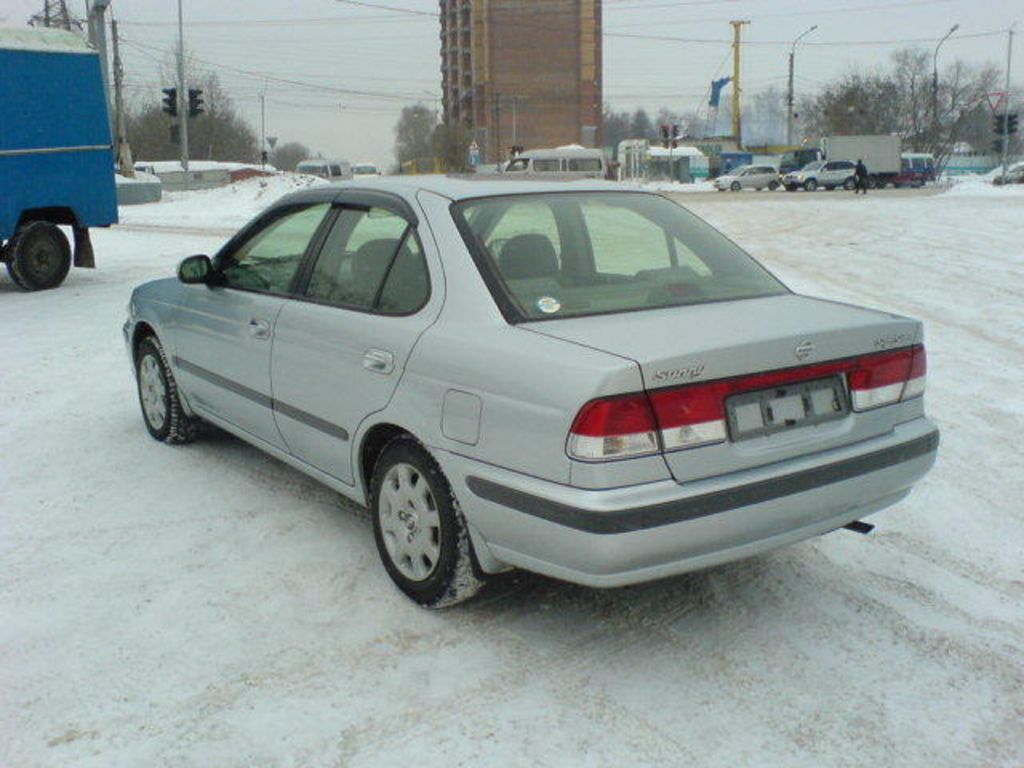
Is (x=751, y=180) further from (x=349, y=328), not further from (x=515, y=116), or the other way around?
(x=349, y=328)

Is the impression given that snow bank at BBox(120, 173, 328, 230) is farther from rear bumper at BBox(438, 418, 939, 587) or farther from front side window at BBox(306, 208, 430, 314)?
rear bumper at BBox(438, 418, 939, 587)

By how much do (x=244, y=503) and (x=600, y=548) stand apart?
8.13 feet

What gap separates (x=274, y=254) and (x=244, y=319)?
35cm

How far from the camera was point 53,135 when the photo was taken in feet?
43.7

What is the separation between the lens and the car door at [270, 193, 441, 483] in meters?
3.86

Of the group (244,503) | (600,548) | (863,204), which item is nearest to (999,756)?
(600,548)

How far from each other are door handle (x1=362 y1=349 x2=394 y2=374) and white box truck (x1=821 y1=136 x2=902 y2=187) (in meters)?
53.5

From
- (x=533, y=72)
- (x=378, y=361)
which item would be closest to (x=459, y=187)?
(x=378, y=361)

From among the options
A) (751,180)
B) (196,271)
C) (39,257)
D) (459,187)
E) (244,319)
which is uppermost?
(751,180)

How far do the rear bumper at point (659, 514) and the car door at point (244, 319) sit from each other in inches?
60.7

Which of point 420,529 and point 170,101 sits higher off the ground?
point 170,101

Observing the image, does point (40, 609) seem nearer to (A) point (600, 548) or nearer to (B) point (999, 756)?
(A) point (600, 548)

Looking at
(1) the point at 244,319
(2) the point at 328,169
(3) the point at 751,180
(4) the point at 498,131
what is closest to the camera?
(1) the point at 244,319

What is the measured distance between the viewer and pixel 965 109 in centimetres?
8025
